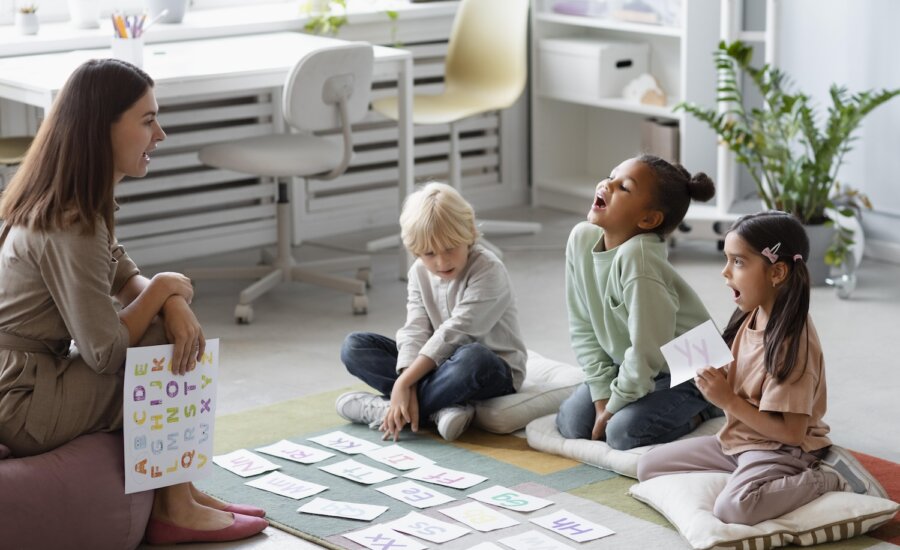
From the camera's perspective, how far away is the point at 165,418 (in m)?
2.46

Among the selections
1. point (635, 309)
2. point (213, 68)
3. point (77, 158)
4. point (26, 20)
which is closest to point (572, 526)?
point (635, 309)

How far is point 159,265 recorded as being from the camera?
16.0ft

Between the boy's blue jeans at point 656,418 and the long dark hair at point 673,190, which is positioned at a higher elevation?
the long dark hair at point 673,190

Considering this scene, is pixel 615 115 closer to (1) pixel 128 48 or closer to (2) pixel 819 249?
(2) pixel 819 249

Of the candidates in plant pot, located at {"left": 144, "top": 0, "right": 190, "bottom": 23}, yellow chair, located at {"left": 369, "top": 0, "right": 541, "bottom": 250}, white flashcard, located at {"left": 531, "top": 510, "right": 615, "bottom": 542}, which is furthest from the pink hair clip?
plant pot, located at {"left": 144, "top": 0, "right": 190, "bottom": 23}

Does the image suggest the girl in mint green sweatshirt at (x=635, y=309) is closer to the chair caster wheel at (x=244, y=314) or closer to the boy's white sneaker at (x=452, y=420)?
the boy's white sneaker at (x=452, y=420)

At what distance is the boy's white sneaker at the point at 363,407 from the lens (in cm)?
316

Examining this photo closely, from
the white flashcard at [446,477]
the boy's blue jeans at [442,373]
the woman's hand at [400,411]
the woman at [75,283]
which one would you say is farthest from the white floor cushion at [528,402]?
the woman at [75,283]

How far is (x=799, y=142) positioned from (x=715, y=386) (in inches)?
82.7

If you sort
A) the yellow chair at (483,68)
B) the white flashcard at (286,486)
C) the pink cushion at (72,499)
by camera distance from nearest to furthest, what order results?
the pink cushion at (72,499) < the white flashcard at (286,486) < the yellow chair at (483,68)

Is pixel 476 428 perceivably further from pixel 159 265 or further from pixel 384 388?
pixel 159 265

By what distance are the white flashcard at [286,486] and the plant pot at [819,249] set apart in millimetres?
2174

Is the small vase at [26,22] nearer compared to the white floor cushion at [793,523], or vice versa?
the white floor cushion at [793,523]

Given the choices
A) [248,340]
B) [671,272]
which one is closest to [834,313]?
[671,272]
